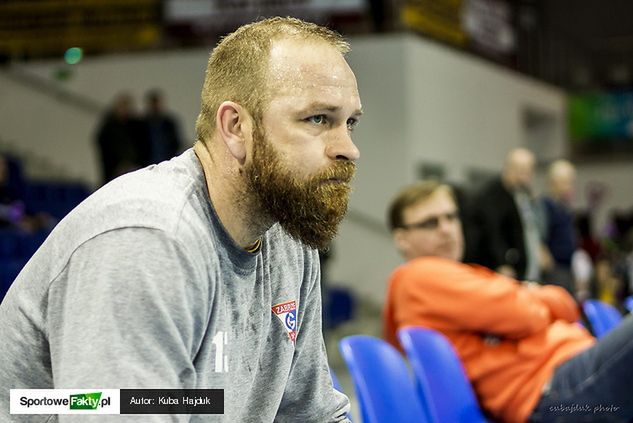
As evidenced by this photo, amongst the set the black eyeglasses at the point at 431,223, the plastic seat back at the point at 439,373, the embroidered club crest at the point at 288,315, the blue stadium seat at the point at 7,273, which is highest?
the embroidered club crest at the point at 288,315

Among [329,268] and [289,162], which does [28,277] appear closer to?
[289,162]

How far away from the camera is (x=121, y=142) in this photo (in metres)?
8.62

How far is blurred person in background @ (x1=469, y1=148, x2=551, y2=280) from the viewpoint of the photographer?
5.83 metres

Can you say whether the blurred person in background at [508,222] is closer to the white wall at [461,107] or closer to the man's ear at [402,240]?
the man's ear at [402,240]

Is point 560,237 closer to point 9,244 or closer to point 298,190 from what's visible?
point 9,244

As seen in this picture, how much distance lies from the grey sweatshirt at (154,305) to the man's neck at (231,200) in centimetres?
2

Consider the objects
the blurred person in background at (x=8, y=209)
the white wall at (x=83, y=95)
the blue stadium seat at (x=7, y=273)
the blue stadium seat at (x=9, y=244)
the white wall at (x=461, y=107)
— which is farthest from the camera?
the white wall at (x=83, y=95)

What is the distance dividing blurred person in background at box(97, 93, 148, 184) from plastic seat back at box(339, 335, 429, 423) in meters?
6.33

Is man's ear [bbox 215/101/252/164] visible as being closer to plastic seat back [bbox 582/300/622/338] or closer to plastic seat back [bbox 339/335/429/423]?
plastic seat back [bbox 339/335/429/423]

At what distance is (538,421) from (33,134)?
28.5ft

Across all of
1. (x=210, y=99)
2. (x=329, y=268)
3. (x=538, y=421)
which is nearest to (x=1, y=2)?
(x=329, y=268)

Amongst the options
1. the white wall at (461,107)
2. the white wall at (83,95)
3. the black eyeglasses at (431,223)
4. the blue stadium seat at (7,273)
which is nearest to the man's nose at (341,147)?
the black eyeglasses at (431,223)

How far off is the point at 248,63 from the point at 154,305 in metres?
0.40

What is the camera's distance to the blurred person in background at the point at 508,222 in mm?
5832
